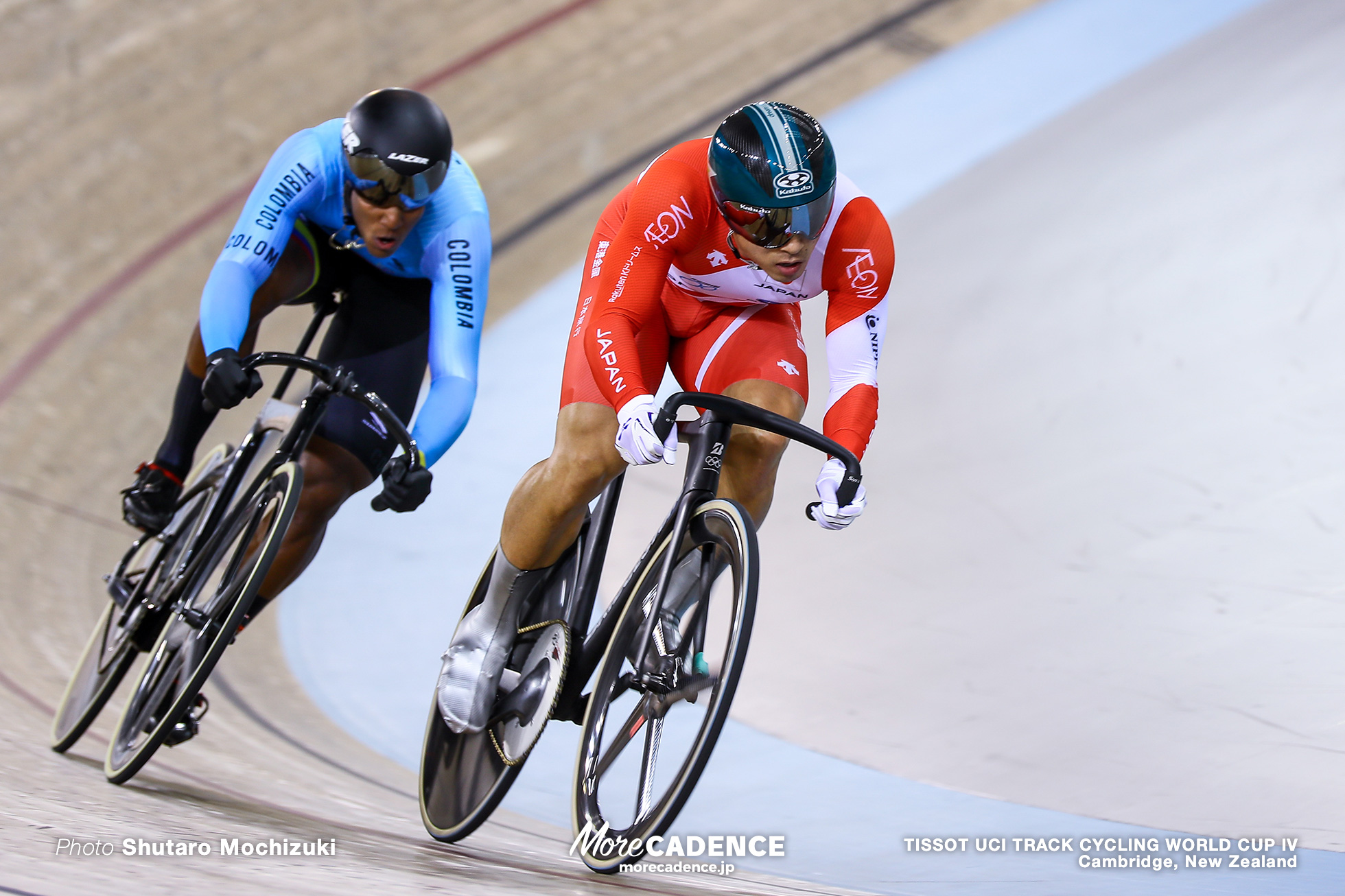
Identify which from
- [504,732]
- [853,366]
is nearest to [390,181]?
[853,366]

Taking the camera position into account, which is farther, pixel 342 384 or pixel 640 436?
pixel 342 384

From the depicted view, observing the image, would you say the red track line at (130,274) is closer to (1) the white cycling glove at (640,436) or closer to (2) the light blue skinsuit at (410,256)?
(2) the light blue skinsuit at (410,256)

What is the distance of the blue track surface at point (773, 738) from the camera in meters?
2.53

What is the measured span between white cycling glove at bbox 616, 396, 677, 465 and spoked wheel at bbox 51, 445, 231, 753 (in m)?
1.19

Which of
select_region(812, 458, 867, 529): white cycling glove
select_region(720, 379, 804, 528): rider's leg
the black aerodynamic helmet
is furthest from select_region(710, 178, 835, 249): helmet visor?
the black aerodynamic helmet

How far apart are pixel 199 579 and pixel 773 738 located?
147cm

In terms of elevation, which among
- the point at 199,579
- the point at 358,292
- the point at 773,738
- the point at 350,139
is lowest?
the point at 773,738

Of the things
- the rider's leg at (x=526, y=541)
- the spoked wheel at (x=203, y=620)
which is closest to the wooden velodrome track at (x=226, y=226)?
the spoked wheel at (x=203, y=620)

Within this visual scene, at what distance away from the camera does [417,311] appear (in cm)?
306

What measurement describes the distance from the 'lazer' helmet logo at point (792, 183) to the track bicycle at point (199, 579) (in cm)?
88

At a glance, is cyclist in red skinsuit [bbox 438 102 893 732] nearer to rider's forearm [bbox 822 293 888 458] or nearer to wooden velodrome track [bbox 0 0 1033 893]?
rider's forearm [bbox 822 293 888 458]

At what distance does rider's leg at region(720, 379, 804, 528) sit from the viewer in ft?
7.34

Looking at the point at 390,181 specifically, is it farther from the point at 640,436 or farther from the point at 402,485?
the point at 640,436

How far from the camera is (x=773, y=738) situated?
328 cm
